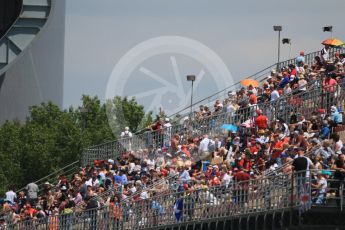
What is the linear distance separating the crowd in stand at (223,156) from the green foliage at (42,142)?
11952 mm

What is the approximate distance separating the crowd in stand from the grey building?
61.7 ft

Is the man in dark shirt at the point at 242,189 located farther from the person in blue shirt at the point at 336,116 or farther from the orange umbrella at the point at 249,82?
the orange umbrella at the point at 249,82

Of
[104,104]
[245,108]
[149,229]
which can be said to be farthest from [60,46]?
[149,229]

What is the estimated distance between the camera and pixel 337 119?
49781 millimetres

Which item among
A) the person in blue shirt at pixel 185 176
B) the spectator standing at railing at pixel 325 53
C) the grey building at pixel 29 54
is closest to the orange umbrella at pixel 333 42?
the spectator standing at railing at pixel 325 53

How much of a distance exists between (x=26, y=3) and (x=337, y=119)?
3699 centimetres

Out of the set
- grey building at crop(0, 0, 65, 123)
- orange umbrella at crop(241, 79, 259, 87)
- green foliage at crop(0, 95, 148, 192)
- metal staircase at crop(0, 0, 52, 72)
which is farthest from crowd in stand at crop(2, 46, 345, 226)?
grey building at crop(0, 0, 65, 123)

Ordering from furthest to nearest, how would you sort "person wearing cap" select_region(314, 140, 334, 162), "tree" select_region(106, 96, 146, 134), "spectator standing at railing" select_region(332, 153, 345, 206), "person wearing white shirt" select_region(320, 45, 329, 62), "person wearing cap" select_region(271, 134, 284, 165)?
"tree" select_region(106, 96, 146, 134) → "person wearing white shirt" select_region(320, 45, 329, 62) → "person wearing cap" select_region(271, 134, 284, 165) → "person wearing cap" select_region(314, 140, 334, 162) → "spectator standing at railing" select_region(332, 153, 345, 206)

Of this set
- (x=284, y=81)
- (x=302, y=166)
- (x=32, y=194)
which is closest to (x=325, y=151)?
(x=302, y=166)

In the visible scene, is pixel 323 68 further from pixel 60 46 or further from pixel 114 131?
pixel 60 46

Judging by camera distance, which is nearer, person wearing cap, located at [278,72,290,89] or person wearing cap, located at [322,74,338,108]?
person wearing cap, located at [322,74,338,108]

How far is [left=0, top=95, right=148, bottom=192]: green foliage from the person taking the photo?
78.5 m

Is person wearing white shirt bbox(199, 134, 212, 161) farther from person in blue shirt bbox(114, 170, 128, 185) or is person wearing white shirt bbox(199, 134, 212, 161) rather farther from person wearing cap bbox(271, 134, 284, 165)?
person wearing cap bbox(271, 134, 284, 165)

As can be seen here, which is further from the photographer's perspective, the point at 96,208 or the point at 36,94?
the point at 36,94
